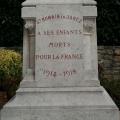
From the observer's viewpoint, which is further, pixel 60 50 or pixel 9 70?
pixel 9 70

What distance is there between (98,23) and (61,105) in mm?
7273

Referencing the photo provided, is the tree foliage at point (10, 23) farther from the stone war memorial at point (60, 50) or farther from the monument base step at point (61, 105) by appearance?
the monument base step at point (61, 105)

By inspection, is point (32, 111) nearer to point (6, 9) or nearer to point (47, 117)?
point (47, 117)

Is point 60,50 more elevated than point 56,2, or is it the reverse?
point 56,2

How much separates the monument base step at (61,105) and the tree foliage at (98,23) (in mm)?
6937

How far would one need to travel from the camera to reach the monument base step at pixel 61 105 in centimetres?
722

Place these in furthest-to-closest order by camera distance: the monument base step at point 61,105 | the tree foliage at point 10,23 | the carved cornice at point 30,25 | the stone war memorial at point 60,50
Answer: the tree foliage at point 10,23, the carved cornice at point 30,25, the stone war memorial at point 60,50, the monument base step at point 61,105

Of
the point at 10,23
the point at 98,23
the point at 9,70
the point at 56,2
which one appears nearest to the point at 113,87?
the point at 9,70

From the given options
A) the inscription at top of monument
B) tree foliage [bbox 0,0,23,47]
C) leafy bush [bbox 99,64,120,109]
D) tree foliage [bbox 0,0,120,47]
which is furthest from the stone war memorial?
tree foliage [bbox 0,0,23,47]

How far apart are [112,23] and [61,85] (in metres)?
7.07

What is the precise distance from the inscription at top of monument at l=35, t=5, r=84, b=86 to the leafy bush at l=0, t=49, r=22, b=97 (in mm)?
3681

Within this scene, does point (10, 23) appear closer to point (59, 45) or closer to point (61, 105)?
point (59, 45)

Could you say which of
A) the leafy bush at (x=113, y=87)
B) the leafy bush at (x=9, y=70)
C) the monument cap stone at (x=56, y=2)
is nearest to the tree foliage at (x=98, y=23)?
the leafy bush at (x=113, y=87)

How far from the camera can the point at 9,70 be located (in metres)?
11.8
